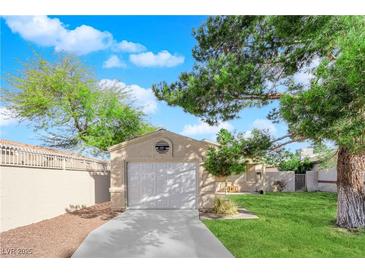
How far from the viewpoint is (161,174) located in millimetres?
9820

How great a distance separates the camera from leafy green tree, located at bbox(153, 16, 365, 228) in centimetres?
518

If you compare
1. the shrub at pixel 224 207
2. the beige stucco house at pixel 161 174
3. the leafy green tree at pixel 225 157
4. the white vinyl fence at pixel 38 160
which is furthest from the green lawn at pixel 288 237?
the white vinyl fence at pixel 38 160

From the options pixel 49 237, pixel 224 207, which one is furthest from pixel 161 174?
pixel 49 237

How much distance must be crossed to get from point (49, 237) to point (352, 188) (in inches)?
258

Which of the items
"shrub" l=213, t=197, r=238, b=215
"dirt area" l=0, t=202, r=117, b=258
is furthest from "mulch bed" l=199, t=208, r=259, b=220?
"dirt area" l=0, t=202, r=117, b=258

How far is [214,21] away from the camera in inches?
304

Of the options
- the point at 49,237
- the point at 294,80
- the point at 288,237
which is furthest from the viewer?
the point at 294,80

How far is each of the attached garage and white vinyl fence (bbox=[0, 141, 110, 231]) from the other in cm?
119

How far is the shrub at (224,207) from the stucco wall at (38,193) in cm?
422

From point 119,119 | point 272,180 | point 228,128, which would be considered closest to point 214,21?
point 228,128

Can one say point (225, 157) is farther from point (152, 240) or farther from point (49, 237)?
point (49, 237)

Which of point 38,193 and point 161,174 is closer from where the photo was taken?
point 38,193

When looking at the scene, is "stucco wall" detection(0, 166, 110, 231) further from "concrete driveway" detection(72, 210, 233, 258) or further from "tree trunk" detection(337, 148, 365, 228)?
"tree trunk" detection(337, 148, 365, 228)

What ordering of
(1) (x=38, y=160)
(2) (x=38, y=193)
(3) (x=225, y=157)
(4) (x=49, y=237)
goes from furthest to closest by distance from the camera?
(3) (x=225, y=157)
(1) (x=38, y=160)
(2) (x=38, y=193)
(4) (x=49, y=237)
